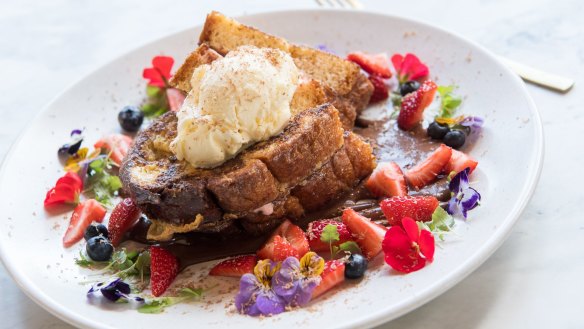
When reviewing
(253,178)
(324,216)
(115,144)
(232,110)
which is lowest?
(324,216)

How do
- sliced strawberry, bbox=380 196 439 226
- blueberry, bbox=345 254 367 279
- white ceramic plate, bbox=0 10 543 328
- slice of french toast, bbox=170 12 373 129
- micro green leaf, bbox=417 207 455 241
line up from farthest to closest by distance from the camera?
slice of french toast, bbox=170 12 373 129 → sliced strawberry, bbox=380 196 439 226 → micro green leaf, bbox=417 207 455 241 → blueberry, bbox=345 254 367 279 → white ceramic plate, bbox=0 10 543 328

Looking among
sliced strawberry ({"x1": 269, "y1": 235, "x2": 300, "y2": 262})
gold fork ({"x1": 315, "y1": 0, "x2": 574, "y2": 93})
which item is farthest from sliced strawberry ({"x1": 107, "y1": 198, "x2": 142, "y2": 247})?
gold fork ({"x1": 315, "y1": 0, "x2": 574, "y2": 93})

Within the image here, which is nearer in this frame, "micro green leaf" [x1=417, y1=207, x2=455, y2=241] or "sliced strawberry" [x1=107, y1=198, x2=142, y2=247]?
"micro green leaf" [x1=417, y1=207, x2=455, y2=241]

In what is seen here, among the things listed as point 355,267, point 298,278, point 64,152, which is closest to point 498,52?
point 355,267

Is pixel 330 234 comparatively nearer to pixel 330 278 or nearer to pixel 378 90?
pixel 330 278

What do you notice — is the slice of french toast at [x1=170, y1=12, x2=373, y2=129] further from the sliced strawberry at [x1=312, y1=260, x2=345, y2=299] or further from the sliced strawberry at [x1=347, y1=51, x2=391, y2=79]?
the sliced strawberry at [x1=312, y1=260, x2=345, y2=299]

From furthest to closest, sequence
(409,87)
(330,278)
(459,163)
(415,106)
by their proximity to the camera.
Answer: (409,87) → (415,106) → (459,163) → (330,278)

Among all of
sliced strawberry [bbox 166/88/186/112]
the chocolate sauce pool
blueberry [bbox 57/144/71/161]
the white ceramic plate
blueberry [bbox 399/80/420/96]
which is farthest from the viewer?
sliced strawberry [bbox 166/88/186/112]
